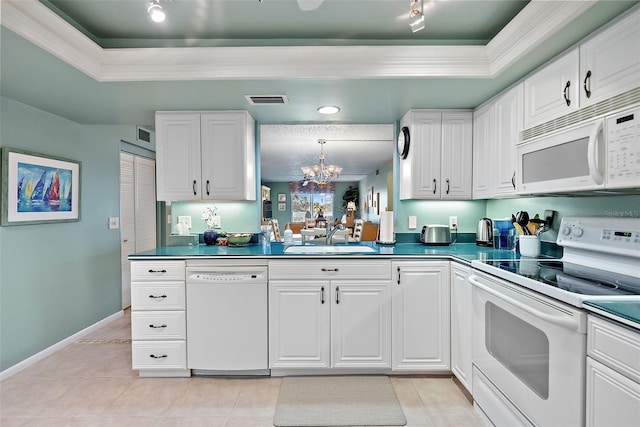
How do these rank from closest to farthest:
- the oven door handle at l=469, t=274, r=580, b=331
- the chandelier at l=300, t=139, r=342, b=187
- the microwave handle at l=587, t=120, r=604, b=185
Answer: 1. the oven door handle at l=469, t=274, r=580, b=331
2. the microwave handle at l=587, t=120, r=604, b=185
3. the chandelier at l=300, t=139, r=342, b=187

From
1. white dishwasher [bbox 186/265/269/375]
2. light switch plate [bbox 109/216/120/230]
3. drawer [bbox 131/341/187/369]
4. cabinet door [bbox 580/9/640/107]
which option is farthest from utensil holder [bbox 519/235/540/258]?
light switch plate [bbox 109/216/120/230]

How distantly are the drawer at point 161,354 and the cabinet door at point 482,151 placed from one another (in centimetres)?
264

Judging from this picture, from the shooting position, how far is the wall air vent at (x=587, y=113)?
4.60ft

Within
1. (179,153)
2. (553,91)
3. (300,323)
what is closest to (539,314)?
(553,91)

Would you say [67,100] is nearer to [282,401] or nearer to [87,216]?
[87,216]

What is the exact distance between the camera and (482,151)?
2.63m

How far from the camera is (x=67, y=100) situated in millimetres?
2533

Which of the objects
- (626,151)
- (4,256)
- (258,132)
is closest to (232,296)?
(258,132)

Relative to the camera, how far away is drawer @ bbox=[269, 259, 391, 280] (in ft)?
7.84

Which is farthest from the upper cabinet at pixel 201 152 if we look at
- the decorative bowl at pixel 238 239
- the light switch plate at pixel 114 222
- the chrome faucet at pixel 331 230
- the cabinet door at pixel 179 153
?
the light switch plate at pixel 114 222

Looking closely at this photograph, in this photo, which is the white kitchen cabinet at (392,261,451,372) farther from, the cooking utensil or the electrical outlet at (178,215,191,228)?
the electrical outlet at (178,215,191,228)

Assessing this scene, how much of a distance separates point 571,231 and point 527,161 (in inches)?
19.2

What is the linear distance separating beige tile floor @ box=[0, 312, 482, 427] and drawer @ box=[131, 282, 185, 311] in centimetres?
57

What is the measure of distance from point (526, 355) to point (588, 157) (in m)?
0.98
